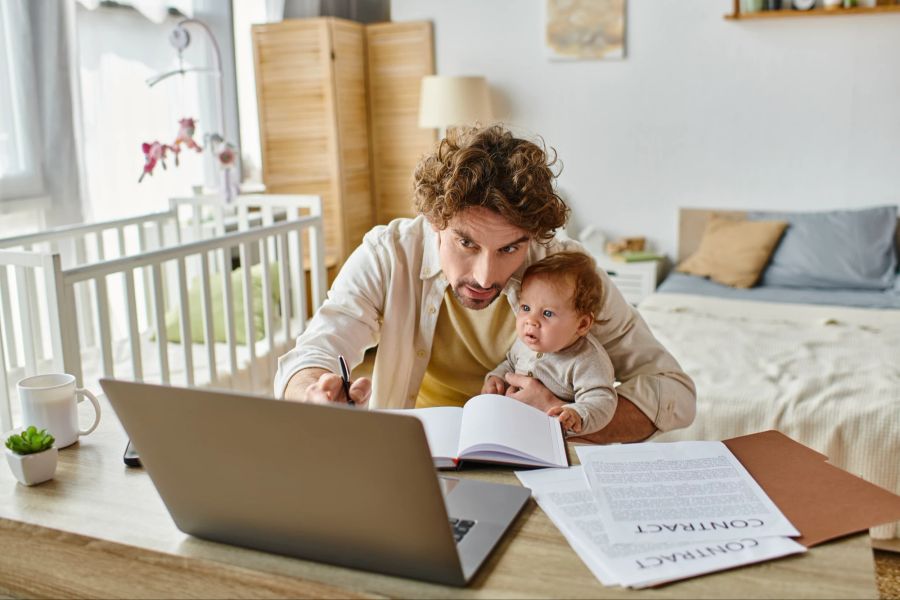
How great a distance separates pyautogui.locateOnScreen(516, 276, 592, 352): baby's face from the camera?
1483 millimetres

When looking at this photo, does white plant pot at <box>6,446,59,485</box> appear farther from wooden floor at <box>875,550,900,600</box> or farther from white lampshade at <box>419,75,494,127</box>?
white lampshade at <box>419,75,494,127</box>

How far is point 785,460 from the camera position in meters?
1.12

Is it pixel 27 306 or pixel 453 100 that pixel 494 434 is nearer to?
pixel 27 306

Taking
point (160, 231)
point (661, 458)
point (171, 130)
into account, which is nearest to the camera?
point (661, 458)

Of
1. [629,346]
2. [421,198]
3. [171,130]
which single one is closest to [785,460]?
[629,346]

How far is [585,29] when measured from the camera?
4.30 metres

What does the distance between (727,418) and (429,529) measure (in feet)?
5.24

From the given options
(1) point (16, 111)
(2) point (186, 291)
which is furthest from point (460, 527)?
(1) point (16, 111)

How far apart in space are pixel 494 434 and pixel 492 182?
0.47m

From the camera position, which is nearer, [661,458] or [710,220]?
[661,458]

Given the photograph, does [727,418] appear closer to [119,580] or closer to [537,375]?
[537,375]

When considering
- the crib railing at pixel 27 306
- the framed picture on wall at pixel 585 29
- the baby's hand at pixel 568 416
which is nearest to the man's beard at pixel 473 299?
the baby's hand at pixel 568 416

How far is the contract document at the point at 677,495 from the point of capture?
3.07 feet

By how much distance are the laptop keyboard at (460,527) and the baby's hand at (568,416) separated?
44 centimetres
